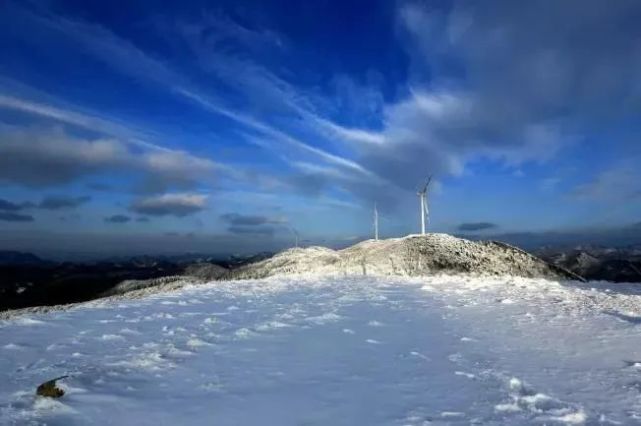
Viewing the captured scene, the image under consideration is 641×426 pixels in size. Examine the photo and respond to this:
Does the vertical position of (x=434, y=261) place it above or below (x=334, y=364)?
above

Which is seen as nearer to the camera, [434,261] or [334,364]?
[334,364]

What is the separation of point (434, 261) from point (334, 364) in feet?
95.1

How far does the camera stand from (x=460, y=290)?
22812 mm

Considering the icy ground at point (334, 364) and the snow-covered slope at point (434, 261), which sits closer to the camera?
the icy ground at point (334, 364)

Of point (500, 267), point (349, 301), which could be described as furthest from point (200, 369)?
point (500, 267)

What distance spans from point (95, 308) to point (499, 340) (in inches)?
554

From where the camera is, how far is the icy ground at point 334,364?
7.27 metres

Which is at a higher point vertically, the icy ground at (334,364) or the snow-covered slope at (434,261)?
the snow-covered slope at (434,261)

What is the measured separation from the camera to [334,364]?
999 centimetres

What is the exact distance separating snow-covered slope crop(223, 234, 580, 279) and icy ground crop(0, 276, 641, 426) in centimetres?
1788

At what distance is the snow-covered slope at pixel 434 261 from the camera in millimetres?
36281

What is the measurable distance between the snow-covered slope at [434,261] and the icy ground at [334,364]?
58.7 ft

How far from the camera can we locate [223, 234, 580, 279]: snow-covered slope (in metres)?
36.3

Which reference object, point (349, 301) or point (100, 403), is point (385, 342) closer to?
point (100, 403)
